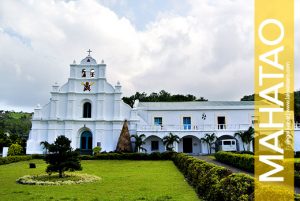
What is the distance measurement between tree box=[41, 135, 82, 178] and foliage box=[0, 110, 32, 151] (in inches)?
1003

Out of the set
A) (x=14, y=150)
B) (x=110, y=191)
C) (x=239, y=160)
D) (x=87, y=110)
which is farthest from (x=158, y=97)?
(x=110, y=191)

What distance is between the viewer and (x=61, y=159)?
723 inches

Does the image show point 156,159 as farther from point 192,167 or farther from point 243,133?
point 192,167

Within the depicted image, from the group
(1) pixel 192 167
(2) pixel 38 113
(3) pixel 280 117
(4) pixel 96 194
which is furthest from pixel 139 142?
(4) pixel 96 194

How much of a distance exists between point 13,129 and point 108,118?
42759mm

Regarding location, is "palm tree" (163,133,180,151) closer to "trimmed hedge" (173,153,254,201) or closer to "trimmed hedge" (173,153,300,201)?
"trimmed hedge" (173,153,254,201)

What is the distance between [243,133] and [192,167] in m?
23.5

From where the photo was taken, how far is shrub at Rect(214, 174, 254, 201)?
792cm

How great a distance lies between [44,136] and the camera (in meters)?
41.5

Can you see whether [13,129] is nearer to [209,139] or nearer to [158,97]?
[158,97]

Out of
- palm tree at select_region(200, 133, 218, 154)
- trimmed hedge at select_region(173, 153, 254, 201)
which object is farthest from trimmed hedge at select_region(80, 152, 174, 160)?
→ trimmed hedge at select_region(173, 153, 254, 201)

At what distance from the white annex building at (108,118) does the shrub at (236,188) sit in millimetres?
30236

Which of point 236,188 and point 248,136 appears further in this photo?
point 248,136

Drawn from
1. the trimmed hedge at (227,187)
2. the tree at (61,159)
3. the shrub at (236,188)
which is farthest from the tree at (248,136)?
the shrub at (236,188)
